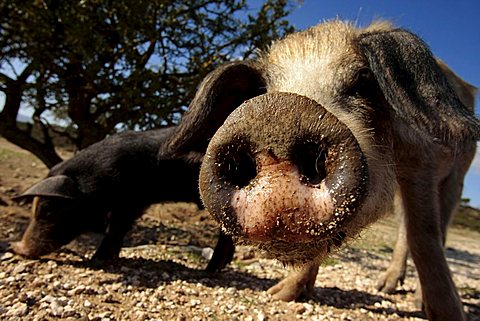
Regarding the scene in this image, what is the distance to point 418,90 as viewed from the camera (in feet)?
6.49

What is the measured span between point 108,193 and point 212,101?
1.96 meters

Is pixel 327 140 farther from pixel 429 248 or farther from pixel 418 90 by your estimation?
A: pixel 429 248

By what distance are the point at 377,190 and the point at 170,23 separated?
4.18 metres

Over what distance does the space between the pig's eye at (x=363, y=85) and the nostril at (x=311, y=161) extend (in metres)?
0.66

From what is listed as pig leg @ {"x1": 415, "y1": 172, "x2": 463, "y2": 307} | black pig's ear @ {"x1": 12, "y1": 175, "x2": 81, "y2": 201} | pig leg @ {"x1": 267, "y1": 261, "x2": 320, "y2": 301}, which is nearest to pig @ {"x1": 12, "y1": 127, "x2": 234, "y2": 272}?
black pig's ear @ {"x1": 12, "y1": 175, "x2": 81, "y2": 201}

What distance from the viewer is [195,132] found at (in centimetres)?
284

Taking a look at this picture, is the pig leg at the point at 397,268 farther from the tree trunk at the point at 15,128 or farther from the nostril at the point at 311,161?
the tree trunk at the point at 15,128

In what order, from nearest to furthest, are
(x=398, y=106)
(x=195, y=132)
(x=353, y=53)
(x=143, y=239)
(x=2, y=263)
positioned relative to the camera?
(x=398, y=106) → (x=353, y=53) → (x=195, y=132) → (x=2, y=263) → (x=143, y=239)

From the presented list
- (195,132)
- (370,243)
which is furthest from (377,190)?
(370,243)

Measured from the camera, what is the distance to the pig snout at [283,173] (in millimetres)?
1618

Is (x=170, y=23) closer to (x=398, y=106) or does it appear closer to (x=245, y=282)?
(x=245, y=282)

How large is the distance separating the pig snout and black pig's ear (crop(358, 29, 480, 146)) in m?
0.37

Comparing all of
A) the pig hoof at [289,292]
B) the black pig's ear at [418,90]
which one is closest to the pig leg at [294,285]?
the pig hoof at [289,292]

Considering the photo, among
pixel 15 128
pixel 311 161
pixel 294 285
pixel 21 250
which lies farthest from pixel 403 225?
pixel 15 128
